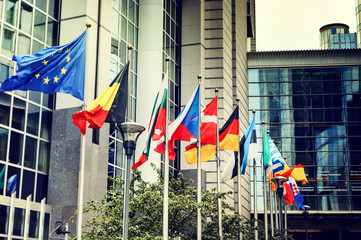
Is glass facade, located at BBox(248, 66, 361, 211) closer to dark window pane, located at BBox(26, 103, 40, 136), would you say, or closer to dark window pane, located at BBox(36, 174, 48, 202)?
dark window pane, located at BBox(36, 174, 48, 202)

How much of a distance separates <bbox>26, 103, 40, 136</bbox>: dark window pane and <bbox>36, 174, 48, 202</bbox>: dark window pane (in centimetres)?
206

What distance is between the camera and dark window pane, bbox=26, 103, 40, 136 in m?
26.5

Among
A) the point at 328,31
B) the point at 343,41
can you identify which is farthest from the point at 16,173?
the point at 328,31

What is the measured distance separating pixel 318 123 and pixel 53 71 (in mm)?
48993

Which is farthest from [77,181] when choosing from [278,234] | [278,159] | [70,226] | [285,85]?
[285,85]

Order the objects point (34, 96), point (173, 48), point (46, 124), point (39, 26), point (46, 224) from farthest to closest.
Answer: point (173, 48), point (39, 26), point (46, 124), point (34, 96), point (46, 224)

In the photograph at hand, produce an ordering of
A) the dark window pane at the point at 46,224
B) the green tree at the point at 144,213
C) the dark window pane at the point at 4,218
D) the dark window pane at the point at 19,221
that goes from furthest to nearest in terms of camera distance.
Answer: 1. the dark window pane at the point at 46,224
2. the dark window pane at the point at 19,221
3. the dark window pane at the point at 4,218
4. the green tree at the point at 144,213

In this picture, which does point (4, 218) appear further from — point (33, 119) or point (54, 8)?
point (54, 8)

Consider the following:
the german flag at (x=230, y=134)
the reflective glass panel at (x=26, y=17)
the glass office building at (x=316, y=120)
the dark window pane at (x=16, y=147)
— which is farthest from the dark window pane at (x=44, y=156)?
the glass office building at (x=316, y=120)

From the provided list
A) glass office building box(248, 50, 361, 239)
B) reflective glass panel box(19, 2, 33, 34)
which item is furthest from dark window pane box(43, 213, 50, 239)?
glass office building box(248, 50, 361, 239)

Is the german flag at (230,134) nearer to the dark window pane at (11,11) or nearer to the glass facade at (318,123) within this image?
the dark window pane at (11,11)

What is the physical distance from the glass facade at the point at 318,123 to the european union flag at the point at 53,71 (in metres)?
45.0

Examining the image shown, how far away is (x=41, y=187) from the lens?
88.6 feet

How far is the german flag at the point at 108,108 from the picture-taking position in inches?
767
